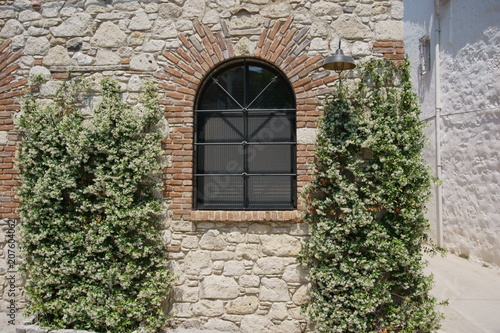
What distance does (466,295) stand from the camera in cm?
516

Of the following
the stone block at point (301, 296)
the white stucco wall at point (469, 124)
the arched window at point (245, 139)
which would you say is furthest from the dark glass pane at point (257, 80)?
the white stucco wall at point (469, 124)

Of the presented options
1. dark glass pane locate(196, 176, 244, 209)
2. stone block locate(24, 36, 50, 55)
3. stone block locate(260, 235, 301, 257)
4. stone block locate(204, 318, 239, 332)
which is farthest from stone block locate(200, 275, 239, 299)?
stone block locate(24, 36, 50, 55)

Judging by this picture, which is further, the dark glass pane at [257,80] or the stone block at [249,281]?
the dark glass pane at [257,80]

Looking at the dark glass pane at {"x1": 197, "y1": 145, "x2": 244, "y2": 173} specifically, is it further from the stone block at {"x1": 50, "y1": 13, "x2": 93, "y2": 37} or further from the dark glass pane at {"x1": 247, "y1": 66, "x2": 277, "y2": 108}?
the stone block at {"x1": 50, "y1": 13, "x2": 93, "y2": 37}

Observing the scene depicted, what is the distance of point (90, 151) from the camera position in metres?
4.11

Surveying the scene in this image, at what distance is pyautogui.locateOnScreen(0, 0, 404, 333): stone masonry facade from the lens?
403 cm

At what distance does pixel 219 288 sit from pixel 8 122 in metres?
3.46

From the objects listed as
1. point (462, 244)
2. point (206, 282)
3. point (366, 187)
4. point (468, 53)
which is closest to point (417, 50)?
point (468, 53)

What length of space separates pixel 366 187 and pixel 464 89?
4.73 metres

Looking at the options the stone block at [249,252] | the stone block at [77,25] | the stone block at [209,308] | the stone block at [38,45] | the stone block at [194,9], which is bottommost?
the stone block at [209,308]

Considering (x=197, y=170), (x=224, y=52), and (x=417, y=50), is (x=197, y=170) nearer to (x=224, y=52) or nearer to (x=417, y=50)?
(x=224, y=52)

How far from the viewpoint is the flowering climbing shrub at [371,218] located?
12.2ft

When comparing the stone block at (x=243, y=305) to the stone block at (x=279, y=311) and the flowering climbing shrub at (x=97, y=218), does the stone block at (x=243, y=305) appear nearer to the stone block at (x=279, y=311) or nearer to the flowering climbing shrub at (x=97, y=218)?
the stone block at (x=279, y=311)

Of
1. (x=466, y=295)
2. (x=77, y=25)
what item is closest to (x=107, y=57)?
(x=77, y=25)
